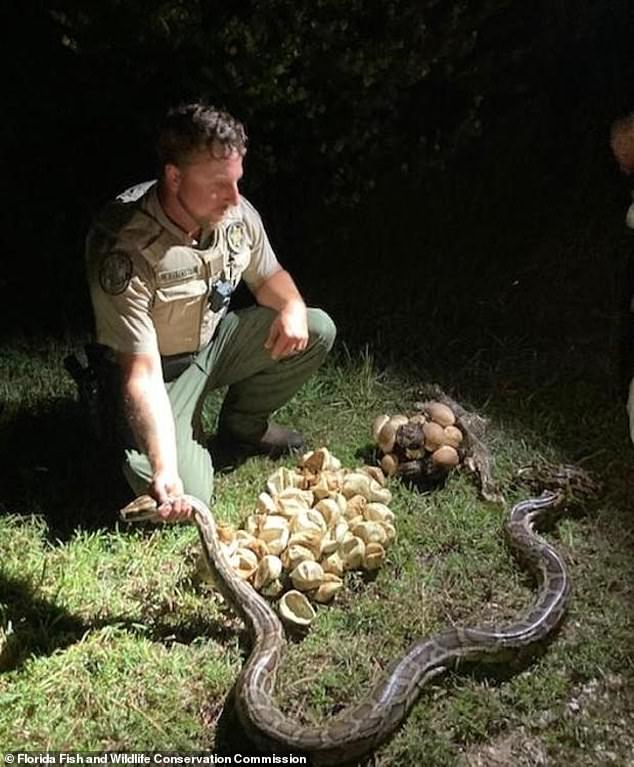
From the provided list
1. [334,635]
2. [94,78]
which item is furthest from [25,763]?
[94,78]

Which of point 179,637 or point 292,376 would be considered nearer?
point 179,637

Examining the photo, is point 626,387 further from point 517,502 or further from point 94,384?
point 94,384

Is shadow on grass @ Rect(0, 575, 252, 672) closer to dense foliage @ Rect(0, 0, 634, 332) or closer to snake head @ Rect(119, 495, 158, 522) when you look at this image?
snake head @ Rect(119, 495, 158, 522)

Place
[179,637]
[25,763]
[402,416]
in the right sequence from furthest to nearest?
[402,416]
[179,637]
[25,763]

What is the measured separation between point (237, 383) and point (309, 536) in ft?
2.83

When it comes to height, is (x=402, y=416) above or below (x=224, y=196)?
below

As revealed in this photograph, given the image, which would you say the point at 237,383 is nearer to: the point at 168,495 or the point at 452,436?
the point at 452,436

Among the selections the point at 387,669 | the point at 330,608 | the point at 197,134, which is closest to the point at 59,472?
the point at 330,608

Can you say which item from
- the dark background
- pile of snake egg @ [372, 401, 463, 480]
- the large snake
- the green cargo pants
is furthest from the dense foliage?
the large snake

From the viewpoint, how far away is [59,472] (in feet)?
13.6

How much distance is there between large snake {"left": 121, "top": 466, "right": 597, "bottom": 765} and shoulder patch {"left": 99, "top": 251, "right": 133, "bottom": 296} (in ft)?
2.29

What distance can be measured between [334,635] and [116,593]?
0.75m

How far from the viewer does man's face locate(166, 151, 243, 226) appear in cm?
336

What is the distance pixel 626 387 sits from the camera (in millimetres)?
4070
